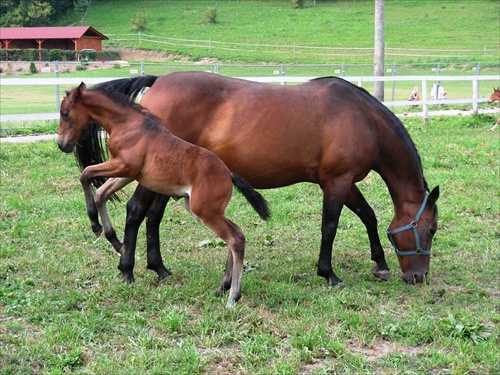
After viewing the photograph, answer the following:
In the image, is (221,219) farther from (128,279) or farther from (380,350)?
(380,350)

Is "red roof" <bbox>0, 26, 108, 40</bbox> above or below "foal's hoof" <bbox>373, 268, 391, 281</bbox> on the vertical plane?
above

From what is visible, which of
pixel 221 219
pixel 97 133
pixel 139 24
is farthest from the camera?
pixel 139 24

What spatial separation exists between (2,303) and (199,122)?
2235mm

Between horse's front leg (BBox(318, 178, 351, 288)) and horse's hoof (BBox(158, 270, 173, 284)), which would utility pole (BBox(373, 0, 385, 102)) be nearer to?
horse's front leg (BBox(318, 178, 351, 288))

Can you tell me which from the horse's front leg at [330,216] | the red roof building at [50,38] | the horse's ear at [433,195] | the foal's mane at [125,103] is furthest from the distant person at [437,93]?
the red roof building at [50,38]

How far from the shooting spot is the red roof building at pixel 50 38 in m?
37.7

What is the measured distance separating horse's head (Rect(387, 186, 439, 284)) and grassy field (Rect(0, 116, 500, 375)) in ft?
0.60

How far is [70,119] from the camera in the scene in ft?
16.9

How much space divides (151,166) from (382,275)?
2.61 metres

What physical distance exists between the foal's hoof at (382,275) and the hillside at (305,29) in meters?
34.5

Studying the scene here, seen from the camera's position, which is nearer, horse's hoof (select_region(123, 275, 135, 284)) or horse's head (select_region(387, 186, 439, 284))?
horse's hoof (select_region(123, 275, 135, 284))

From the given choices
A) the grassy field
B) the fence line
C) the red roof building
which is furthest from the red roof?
the grassy field

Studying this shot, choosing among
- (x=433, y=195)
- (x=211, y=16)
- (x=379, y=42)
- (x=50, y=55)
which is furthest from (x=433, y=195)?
(x=211, y=16)

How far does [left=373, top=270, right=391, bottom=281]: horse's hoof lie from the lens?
20.6 feet
